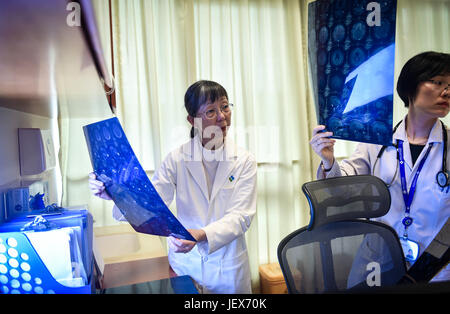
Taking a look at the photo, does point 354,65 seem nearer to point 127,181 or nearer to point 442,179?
point 442,179

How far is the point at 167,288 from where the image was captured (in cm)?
62

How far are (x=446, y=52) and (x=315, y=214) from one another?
542 mm

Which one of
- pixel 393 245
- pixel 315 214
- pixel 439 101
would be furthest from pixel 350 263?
pixel 439 101

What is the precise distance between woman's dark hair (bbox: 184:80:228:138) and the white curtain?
0.22ft

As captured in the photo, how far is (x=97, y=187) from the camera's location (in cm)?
63

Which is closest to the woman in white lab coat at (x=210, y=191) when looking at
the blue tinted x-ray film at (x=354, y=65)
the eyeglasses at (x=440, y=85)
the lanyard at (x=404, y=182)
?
the blue tinted x-ray film at (x=354, y=65)

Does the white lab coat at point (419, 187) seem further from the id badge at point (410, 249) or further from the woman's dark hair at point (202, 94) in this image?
the woman's dark hair at point (202, 94)

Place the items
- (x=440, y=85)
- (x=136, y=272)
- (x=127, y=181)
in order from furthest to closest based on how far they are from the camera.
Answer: (x=136, y=272) < (x=440, y=85) < (x=127, y=181)

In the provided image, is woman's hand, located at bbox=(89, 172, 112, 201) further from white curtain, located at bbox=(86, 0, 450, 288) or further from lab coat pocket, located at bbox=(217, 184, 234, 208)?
lab coat pocket, located at bbox=(217, 184, 234, 208)

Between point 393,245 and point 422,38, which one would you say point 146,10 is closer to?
point 422,38

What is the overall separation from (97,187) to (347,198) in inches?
24.7

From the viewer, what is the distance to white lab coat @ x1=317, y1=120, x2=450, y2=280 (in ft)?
2.01

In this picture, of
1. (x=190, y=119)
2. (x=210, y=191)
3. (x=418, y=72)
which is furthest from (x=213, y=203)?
(x=418, y=72)

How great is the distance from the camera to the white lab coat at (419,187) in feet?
2.01
